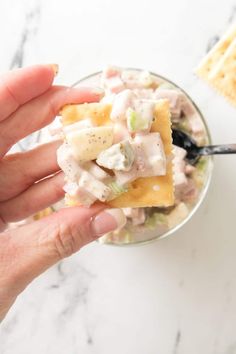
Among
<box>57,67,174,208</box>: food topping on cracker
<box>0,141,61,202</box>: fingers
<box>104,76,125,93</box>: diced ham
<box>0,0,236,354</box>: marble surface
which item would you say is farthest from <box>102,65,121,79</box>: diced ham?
<box>57,67,174,208</box>: food topping on cracker

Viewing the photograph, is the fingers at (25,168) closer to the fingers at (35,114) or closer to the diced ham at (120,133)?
the fingers at (35,114)

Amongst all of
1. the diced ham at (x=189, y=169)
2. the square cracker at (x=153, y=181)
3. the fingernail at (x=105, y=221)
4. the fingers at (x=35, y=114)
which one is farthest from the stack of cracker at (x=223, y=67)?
the fingernail at (x=105, y=221)

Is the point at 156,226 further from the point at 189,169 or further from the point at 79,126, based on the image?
the point at 79,126

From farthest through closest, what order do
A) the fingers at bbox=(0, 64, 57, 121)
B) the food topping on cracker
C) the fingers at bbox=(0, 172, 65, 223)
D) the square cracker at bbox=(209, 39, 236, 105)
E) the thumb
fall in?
1. the square cracker at bbox=(209, 39, 236, 105)
2. the fingers at bbox=(0, 172, 65, 223)
3. the fingers at bbox=(0, 64, 57, 121)
4. the thumb
5. the food topping on cracker

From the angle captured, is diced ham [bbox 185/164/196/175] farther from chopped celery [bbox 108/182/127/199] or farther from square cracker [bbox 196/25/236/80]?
chopped celery [bbox 108/182/127/199]

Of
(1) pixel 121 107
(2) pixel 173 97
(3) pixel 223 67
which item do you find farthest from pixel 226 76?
(1) pixel 121 107
